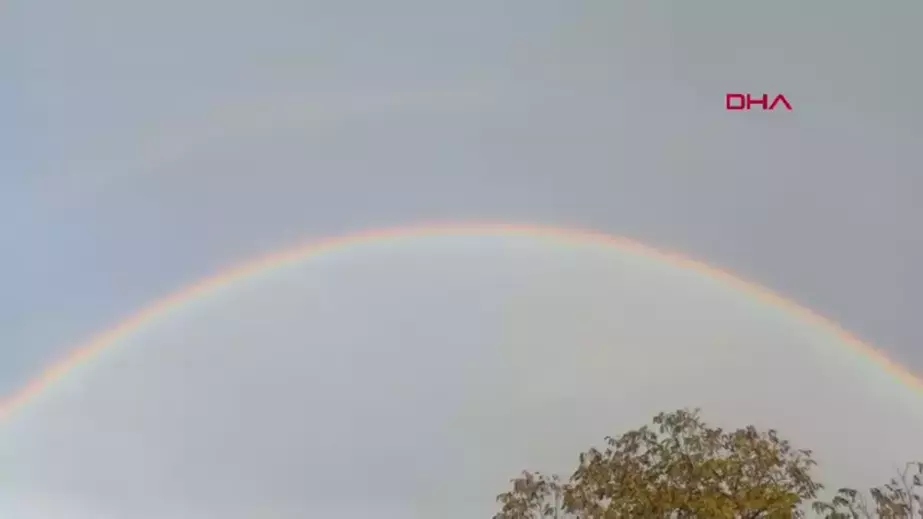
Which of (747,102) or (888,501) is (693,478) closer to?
(888,501)

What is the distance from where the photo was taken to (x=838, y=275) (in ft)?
12.3

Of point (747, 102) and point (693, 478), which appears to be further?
point (747, 102)

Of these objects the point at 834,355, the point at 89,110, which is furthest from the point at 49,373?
the point at 834,355

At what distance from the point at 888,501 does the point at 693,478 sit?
124 cm

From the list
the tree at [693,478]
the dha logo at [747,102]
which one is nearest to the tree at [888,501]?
the tree at [693,478]

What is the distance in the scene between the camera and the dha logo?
3803mm

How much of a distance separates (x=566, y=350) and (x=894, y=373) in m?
1.59

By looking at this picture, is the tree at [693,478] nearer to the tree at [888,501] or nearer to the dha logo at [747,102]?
the tree at [888,501]

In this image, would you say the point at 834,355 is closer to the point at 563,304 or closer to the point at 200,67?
the point at 563,304

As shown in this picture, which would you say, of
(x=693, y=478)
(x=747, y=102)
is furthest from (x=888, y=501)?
(x=747, y=102)

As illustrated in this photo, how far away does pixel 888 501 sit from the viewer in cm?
328

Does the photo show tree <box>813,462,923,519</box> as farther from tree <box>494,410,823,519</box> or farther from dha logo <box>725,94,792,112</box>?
dha logo <box>725,94,792,112</box>

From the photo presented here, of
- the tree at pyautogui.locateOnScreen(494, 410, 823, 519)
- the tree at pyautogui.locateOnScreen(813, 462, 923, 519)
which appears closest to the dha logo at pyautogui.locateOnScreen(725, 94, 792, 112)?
the tree at pyautogui.locateOnScreen(494, 410, 823, 519)

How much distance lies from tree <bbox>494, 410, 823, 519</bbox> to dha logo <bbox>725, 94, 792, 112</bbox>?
5.56 ft
